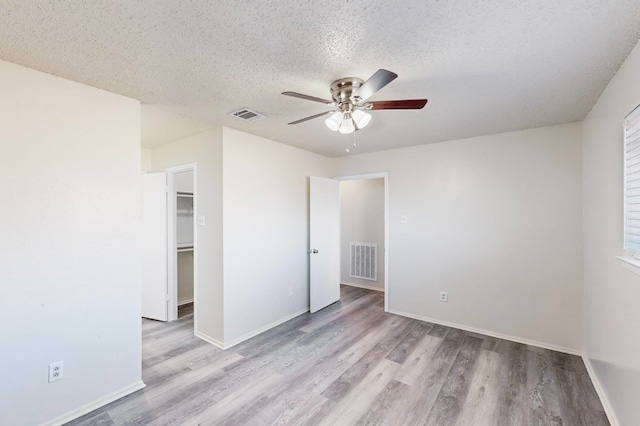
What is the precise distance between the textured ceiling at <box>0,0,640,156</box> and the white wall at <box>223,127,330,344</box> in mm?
929

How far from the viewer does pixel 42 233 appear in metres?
1.87

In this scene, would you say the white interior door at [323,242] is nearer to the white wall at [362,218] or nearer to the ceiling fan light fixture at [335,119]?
the white wall at [362,218]

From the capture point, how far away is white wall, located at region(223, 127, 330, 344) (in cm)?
309

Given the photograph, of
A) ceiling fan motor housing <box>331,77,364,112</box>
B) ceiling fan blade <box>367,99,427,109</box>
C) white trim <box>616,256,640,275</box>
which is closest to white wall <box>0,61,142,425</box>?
ceiling fan motor housing <box>331,77,364,112</box>

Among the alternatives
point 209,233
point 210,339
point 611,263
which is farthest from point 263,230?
point 611,263

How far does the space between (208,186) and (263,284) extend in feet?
4.37

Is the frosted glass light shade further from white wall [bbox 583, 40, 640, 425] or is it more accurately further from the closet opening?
the closet opening

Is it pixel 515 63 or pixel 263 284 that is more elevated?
pixel 515 63

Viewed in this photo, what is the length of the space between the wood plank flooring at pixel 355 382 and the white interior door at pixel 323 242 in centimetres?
80

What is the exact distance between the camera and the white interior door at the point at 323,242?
4.13 m

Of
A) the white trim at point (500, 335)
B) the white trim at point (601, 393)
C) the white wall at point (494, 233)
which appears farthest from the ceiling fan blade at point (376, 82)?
the white trim at point (500, 335)

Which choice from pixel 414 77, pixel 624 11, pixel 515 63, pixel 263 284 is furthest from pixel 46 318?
pixel 624 11

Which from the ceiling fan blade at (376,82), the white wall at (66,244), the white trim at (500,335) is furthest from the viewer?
the white trim at (500,335)

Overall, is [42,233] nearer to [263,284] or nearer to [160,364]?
[160,364]
